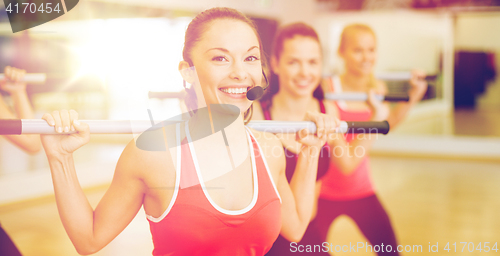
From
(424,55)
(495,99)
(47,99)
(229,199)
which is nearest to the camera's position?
(229,199)

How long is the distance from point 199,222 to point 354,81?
1602mm

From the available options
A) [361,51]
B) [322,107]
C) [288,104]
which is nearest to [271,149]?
[288,104]

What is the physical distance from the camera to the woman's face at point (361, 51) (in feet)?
7.25

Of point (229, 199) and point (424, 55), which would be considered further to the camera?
point (424, 55)

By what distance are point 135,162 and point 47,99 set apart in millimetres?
3282

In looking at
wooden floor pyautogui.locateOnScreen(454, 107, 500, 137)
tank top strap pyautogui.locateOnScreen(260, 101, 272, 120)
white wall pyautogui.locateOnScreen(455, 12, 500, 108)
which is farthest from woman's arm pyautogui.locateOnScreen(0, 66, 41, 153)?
wooden floor pyautogui.locateOnScreen(454, 107, 500, 137)

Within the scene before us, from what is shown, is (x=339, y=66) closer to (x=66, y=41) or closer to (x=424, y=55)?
(x=424, y=55)

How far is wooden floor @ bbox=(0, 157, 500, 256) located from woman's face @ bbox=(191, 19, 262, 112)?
847 mm

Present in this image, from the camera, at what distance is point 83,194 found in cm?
Result: 100

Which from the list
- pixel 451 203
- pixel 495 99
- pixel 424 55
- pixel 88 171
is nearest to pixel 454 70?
pixel 424 55

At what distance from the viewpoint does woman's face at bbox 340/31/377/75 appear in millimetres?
2211

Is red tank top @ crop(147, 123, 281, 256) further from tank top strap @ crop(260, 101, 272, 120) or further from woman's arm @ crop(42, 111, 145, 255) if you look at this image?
tank top strap @ crop(260, 101, 272, 120)

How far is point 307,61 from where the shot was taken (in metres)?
1.56

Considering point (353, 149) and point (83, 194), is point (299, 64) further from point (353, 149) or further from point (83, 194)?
point (83, 194)
